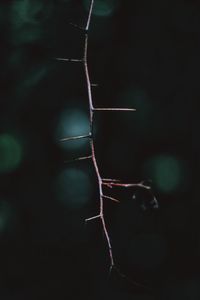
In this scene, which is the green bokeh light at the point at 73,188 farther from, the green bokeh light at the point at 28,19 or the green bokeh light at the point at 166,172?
the green bokeh light at the point at 28,19

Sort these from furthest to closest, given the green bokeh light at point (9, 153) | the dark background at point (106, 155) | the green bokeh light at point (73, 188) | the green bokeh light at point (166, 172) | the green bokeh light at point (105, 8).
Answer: the green bokeh light at point (73, 188) < the green bokeh light at point (166, 172) < the green bokeh light at point (9, 153) < the dark background at point (106, 155) < the green bokeh light at point (105, 8)

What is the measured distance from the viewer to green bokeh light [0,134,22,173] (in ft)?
13.1

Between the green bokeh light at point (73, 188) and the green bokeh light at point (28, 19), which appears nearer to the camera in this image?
the green bokeh light at point (28, 19)

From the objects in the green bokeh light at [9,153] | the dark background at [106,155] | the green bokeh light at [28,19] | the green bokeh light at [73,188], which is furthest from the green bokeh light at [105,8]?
the green bokeh light at [73,188]

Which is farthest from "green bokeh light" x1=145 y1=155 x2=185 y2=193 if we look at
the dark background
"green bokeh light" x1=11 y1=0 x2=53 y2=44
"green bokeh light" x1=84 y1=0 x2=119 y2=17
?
"green bokeh light" x1=11 y1=0 x2=53 y2=44

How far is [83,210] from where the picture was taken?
14.0ft

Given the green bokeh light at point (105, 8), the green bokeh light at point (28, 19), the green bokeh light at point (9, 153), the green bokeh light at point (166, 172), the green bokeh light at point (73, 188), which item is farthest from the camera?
the green bokeh light at point (73, 188)

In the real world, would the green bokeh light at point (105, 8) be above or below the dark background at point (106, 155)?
above

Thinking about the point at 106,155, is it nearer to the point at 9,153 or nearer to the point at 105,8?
the point at 9,153

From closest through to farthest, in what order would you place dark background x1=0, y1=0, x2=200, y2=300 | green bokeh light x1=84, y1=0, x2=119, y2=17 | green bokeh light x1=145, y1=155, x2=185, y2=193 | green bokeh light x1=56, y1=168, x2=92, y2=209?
1. green bokeh light x1=84, y1=0, x2=119, y2=17
2. dark background x1=0, y1=0, x2=200, y2=300
3. green bokeh light x1=145, y1=155, x2=185, y2=193
4. green bokeh light x1=56, y1=168, x2=92, y2=209

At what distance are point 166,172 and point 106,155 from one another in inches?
19.6

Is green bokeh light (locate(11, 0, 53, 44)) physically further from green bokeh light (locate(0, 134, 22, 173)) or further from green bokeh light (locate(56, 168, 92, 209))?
green bokeh light (locate(56, 168, 92, 209))

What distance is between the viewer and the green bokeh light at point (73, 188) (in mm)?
4277

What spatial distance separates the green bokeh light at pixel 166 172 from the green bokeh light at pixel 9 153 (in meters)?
0.96
